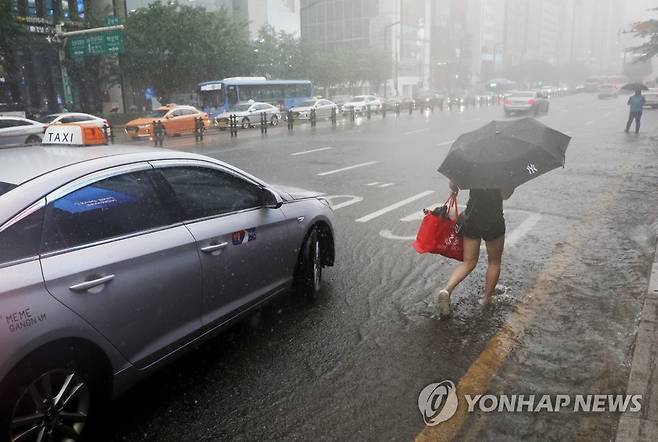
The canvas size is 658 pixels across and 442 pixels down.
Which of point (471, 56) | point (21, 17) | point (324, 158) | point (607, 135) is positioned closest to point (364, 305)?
point (324, 158)

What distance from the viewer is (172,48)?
35031 mm

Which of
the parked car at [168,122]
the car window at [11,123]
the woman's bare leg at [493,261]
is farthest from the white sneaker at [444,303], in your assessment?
the parked car at [168,122]

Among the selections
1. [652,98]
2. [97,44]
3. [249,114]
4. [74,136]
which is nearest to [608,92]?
[652,98]

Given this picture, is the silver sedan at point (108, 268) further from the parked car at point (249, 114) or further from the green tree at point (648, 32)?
the green tree at point (648, 32)

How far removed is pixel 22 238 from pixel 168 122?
23.7 metres

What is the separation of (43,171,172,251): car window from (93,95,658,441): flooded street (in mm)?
1111

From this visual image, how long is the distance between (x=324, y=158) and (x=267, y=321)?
1163cm

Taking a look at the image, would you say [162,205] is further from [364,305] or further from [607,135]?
[607,135]

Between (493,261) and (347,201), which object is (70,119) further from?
(493,261)

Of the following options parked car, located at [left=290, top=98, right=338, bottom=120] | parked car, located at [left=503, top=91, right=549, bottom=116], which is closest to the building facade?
parked car, located at [left=290, top=98, right=338, bottom=120]

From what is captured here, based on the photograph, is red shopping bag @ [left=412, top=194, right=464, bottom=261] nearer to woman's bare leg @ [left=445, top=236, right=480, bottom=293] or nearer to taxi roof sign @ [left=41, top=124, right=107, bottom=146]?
woman's bare leg @ [left=445, top=236, right=480, bottom=293]

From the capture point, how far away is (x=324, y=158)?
1609 centimetres

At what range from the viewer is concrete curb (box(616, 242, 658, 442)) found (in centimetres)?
315

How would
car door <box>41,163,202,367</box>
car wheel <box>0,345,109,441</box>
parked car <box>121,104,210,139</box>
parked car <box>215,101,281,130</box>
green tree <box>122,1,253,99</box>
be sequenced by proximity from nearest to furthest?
1. car wheel <box>0,345,109,441</box>
2. car door <box>41,163,202,367</box>
3. parked car <box>121,104,210,139</box>
4. parked car <box>215,101,281,130</box>
5. green tree <box>122,1,253,99</box>
